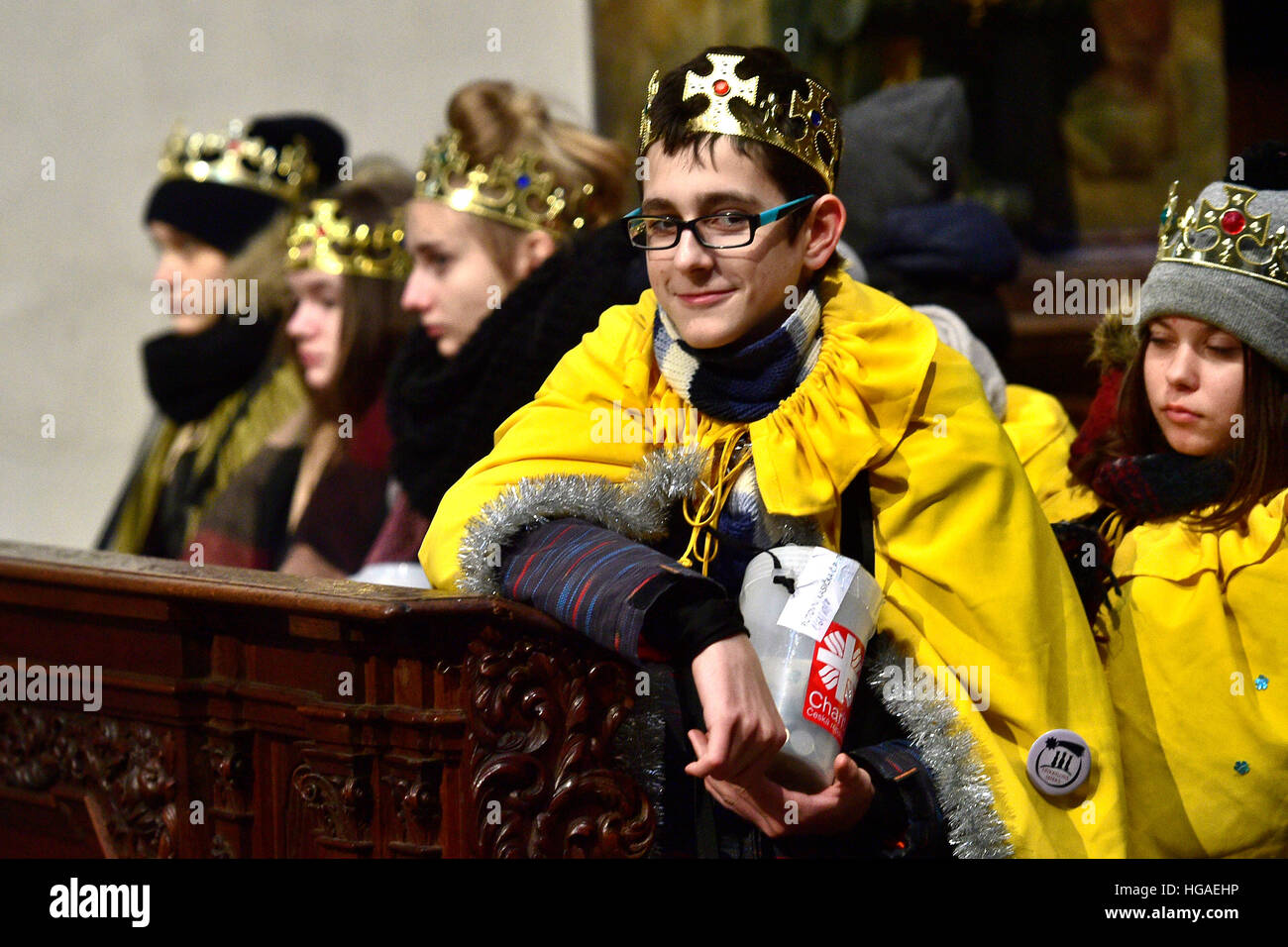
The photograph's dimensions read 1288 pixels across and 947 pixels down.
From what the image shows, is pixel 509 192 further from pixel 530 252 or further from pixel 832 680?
pixel 832 680

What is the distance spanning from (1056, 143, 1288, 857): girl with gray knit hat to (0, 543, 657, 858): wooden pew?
0.89 metres

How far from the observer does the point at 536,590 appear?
2271 mm

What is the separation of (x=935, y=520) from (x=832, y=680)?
13.0 inches

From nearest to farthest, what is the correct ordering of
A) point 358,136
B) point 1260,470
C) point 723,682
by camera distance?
point 723,682 < point 1260,470 < point 358,136

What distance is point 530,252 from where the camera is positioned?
4059mm

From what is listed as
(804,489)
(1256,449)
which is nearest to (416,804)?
(804,489)

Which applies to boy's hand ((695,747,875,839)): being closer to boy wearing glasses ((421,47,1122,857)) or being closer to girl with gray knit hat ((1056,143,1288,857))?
boy wearing glasses ((421,47,1122,857))

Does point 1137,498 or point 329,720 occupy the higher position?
point 1137,498

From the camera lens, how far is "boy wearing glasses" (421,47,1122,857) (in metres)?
2.36

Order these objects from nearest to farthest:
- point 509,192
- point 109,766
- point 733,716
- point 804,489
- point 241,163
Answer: point 733,716 < point 804,489 < point 109,766 < point 509,192 < point 241,163

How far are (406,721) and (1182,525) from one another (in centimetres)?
137

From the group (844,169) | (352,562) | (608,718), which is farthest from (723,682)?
(844,169)

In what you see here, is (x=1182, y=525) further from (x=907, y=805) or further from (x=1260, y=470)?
(x=907, y=805)

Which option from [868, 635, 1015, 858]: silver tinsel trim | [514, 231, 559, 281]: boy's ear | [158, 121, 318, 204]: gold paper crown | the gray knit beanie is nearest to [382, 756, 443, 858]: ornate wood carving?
[868, 635, 1015, 858]: silver tinsel trim
